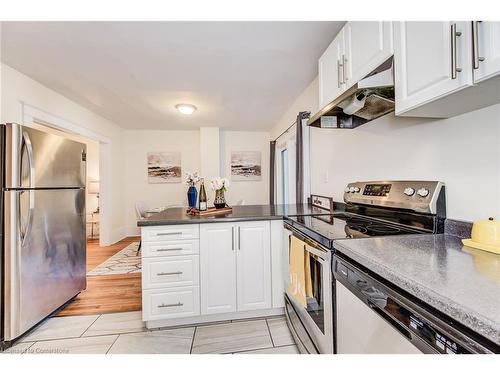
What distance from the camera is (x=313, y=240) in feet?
4.20

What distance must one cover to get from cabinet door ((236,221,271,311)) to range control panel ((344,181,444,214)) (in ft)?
2.52

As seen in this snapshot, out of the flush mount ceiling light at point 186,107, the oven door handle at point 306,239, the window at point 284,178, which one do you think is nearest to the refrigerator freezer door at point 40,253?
the flush mount ceiling light at point 186,107

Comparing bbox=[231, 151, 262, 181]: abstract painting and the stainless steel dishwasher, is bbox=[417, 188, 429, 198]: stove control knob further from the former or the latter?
bbox=[231, 151, 262, 181]: abstract painting

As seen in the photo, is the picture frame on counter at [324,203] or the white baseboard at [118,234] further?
the white baseboard at [118,234]

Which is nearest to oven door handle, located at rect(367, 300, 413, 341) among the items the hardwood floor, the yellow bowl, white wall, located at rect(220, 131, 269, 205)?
the yellow bowl

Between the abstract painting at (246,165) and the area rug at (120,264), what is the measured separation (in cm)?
260

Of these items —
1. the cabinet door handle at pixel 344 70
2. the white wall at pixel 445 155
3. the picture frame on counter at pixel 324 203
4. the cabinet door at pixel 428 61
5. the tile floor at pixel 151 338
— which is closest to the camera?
the cabinet door at pixel 428 61

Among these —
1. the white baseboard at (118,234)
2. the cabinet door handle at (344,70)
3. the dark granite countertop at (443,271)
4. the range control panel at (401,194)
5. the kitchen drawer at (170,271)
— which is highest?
the cabinet door handle at (344,70)

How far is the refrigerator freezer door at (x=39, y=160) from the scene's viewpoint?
1.61 m

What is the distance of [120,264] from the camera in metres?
3.30

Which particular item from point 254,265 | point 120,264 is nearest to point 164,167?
point 120,264

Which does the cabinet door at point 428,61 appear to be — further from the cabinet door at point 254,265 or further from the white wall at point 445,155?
the cabinet door at point 254,265

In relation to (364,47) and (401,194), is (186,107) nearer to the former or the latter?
→ (364,47)
